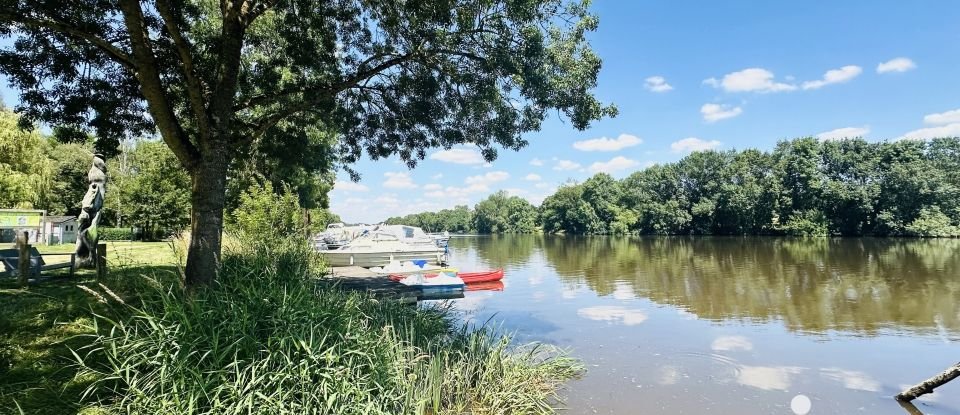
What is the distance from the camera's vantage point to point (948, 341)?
34.0 ft

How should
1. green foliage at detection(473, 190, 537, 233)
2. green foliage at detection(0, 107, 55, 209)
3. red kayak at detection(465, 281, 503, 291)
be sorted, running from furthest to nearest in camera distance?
green foliage at detection(473, 190, 537, 233) → green foliage at detection(0, 107, 55, 209) → red kayak at detection(465, 281, 503, 291)

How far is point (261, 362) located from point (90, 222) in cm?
1001

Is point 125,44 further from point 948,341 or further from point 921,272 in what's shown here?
point 921,272

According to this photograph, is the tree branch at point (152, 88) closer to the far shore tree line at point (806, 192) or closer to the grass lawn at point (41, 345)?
the grass lawn at point (41, 345)

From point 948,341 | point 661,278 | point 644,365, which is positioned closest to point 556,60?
point 644,365

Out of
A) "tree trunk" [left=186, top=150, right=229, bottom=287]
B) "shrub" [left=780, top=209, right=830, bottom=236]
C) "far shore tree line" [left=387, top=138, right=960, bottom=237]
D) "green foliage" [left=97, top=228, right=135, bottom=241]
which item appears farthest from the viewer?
"shrub" [left=780, top=209, right=830, bottom=236]

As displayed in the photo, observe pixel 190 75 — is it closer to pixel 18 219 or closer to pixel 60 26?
pixel 60 26

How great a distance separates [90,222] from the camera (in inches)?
433

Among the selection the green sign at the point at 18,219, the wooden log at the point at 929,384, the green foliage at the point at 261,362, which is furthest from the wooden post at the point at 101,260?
the wooden log at the point at 929,384

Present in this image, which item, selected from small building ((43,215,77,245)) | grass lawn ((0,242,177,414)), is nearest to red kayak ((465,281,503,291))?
grass lawn ((0,242,177,414))

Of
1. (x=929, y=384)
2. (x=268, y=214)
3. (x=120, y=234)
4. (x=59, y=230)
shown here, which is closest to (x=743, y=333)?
(x=929, y=384)

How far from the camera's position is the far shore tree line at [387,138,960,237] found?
4962 centimetres

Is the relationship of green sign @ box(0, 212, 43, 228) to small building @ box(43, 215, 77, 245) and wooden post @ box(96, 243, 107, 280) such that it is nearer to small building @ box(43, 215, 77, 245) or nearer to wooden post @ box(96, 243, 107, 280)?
wooden post @ box(96, 243, 107, 280)

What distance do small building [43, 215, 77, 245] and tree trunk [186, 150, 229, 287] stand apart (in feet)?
98.9
